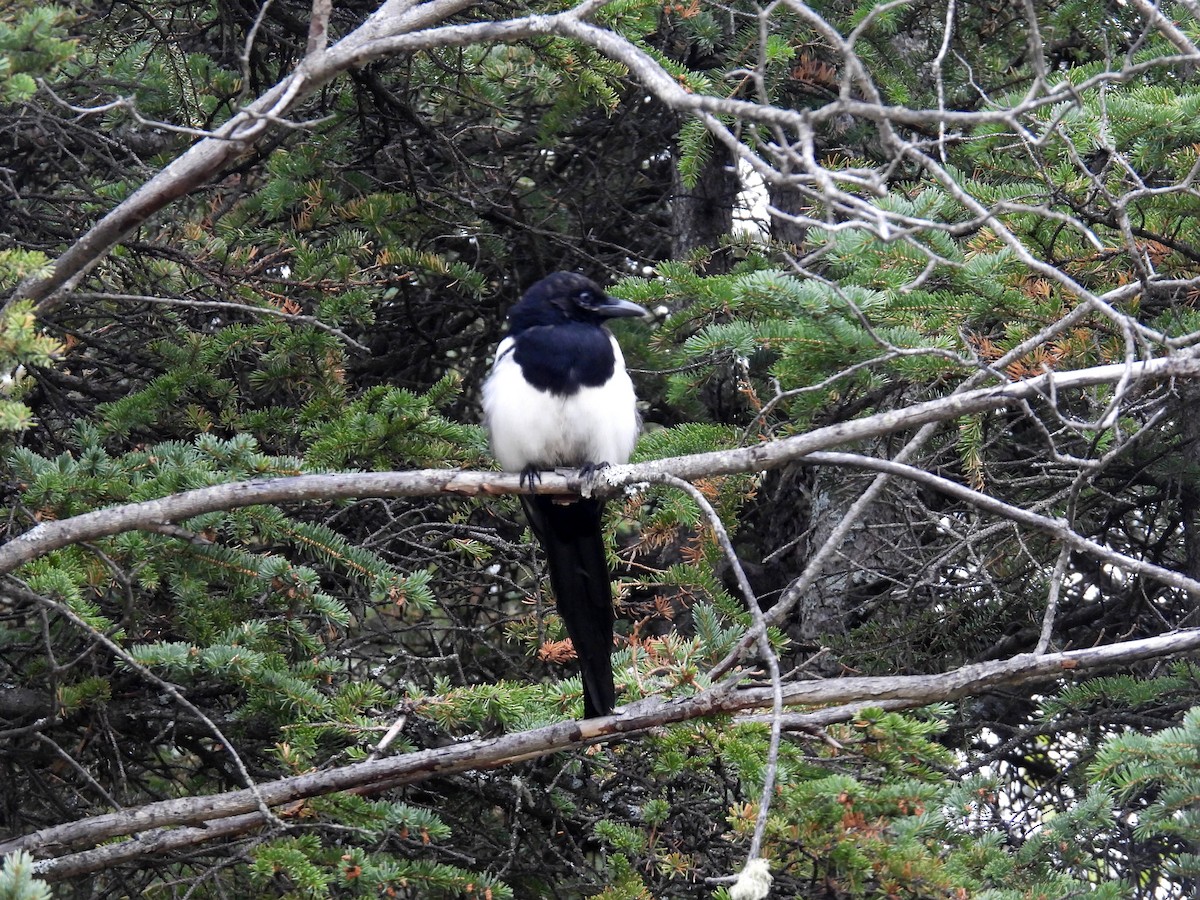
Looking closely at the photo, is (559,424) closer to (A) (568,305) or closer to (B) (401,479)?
(A) (568,305)

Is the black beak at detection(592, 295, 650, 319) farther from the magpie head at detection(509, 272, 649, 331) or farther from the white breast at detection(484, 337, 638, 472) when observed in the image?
the white breast at detection(484, 337, 638, 472)

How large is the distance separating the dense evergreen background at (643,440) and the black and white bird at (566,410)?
0.13 meters

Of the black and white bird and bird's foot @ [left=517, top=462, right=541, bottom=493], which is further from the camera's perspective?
the black and white bird

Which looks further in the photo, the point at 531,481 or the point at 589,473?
the point at 589,473

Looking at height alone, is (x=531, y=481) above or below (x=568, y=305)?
below

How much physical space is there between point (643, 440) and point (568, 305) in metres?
A: 0.66

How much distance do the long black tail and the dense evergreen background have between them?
0.27ft

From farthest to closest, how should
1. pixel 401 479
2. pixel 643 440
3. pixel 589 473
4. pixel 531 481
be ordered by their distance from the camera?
pixel 643 440, pixel 589 473, pixel 531 481, pixel 401 479

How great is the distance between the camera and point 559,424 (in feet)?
15.4

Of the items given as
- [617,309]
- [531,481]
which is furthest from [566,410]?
[531,481]

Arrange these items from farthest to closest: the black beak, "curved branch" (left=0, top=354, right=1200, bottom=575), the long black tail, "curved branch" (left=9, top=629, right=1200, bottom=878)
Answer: the black beak
the long black tail
"curved branch" (left=9, top=629, right=1200, bottom=878)
"curved branch" (left=0, top=354, right=1200, bottom=575)

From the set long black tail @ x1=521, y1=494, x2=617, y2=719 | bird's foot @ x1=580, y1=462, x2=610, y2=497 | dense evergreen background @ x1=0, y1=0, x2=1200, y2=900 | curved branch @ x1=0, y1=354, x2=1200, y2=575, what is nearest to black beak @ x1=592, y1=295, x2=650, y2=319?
dense evergreen background @ x1=0, y1=0, x2=1200, y2=900

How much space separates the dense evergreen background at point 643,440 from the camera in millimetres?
3256

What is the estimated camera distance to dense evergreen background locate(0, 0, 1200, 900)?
3256mm
